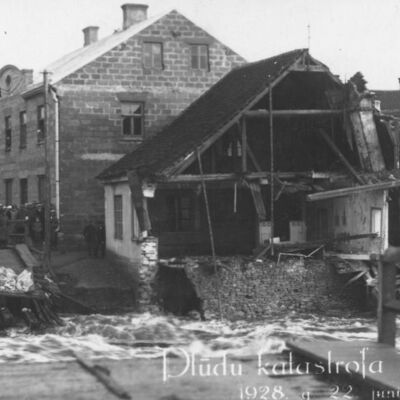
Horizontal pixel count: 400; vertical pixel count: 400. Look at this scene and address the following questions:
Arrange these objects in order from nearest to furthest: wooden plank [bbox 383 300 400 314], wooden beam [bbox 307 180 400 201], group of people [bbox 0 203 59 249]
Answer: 1. wooden plank [bbox 383 300 400 314]
2. wooden beam [bbox 307 180 400 201]
3. group of people [bbox 0 203 59 249]

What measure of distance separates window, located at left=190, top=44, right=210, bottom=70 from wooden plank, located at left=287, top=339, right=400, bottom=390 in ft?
78.7

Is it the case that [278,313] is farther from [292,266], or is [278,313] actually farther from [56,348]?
[56,348]

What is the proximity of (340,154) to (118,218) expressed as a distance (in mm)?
7327

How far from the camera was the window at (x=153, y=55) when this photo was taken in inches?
1143

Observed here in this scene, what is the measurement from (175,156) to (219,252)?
494 centimetres

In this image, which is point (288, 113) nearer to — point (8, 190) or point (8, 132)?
point (8, 132)

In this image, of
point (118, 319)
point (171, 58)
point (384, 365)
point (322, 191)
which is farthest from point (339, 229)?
point (384, 365)

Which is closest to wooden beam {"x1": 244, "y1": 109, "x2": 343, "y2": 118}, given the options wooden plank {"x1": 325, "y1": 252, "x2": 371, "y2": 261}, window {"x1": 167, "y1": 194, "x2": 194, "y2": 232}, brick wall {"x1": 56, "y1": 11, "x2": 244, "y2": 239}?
wooden plank {"x1": 325, "y1": 252, "x2": 371, "y2": 261}

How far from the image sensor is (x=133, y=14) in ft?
108

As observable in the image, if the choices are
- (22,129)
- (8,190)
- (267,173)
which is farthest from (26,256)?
(8,190)

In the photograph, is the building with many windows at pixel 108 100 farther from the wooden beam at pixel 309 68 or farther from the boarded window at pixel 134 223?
the wooden beam at pixel 309 68

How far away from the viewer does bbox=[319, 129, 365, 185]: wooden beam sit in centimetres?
2262

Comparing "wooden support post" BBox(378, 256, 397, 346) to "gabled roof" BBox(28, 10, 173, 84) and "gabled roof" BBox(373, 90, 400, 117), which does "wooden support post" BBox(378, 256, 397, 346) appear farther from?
"gabled roof" BBox(373, 90, 400, 117)

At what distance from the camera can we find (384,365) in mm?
5672
